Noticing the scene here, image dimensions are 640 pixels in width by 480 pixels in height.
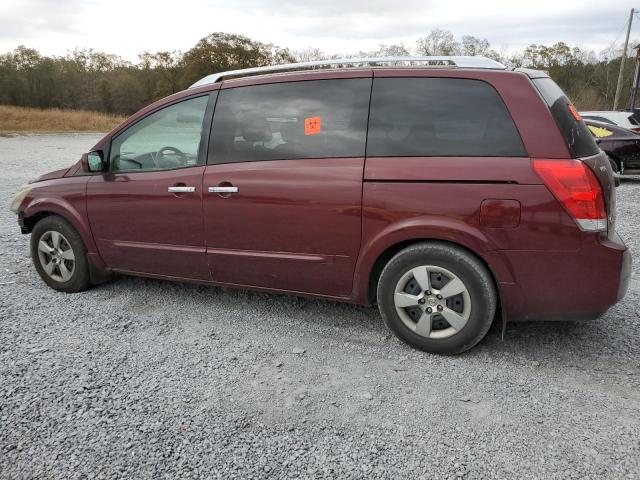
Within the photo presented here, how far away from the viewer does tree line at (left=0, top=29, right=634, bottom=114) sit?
49000 millimetres

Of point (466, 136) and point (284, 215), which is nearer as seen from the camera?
point (466, 136)

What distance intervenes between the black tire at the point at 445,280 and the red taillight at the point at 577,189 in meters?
0.59

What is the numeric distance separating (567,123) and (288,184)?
176 cm

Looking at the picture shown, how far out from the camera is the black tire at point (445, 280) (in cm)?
314

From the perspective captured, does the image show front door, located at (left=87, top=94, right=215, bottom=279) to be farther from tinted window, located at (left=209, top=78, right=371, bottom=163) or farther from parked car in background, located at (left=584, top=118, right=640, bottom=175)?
parked car in background, located at (left=584, top=118, right=640, bottom=175)

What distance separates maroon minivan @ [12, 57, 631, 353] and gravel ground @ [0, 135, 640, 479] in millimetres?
330

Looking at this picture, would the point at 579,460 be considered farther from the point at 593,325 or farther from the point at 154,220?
the point at 154,220

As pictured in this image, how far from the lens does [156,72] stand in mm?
59781

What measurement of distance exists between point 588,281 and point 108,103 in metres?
61.4

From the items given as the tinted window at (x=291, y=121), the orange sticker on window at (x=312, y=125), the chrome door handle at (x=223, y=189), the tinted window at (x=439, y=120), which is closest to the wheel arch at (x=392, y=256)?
the tinted window at (x=439, y=120)

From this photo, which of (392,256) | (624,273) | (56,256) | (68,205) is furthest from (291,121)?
(56,256)

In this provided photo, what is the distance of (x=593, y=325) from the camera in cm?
378

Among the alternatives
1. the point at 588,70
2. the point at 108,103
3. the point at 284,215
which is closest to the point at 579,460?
the point at 284,215

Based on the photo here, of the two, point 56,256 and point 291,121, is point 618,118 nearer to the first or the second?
point 291,121
